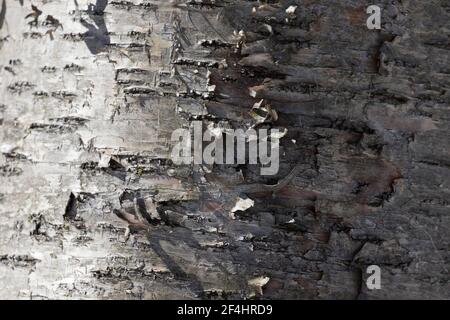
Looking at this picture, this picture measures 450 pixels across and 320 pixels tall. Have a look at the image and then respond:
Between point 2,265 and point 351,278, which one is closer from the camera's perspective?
point 351,278

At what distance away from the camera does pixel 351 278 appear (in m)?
1.34

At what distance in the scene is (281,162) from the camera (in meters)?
1.33

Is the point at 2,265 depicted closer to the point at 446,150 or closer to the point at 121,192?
the point at 121,192

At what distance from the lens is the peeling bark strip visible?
1.34 meters

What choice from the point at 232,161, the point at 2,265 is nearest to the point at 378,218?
the point at 232,161

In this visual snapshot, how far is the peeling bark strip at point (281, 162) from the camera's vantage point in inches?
52.6

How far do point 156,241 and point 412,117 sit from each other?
691 mm

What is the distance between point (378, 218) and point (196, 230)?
0.44m

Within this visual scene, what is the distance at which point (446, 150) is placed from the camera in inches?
53.2

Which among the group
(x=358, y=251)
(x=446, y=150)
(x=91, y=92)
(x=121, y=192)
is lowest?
(x=358, y=251)

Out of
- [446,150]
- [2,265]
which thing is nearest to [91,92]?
[2,265]

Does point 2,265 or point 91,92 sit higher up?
point 91,92
